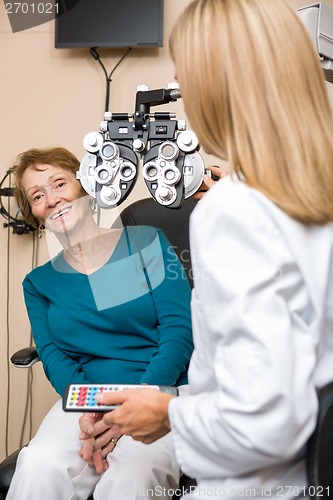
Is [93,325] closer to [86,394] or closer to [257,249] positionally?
[86,394]

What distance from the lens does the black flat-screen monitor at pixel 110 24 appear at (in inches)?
93.8

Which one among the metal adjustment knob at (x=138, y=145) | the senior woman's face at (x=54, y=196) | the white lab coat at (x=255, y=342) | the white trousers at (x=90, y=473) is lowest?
the white trousers at (x=90, y=473)

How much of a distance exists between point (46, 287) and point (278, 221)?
40.4 inches

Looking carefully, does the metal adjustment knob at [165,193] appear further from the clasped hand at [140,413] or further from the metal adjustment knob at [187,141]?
the clasped hand at [140,413]

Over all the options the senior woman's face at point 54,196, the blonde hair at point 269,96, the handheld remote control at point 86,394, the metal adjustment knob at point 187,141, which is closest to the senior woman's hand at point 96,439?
the handheld remote control at point 86,394

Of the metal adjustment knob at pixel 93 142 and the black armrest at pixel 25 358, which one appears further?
the black armrest at pixel 25 358

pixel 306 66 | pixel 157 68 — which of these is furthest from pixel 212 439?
pixel 157 68

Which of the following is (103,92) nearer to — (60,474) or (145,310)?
(145,310)

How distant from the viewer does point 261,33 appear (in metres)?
0.83

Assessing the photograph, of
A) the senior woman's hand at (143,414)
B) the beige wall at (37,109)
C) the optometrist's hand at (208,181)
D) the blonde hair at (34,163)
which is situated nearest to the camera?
the senior woman's hand at (143,414)

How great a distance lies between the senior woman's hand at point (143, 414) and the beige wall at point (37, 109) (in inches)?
62.7

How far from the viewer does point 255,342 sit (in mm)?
752

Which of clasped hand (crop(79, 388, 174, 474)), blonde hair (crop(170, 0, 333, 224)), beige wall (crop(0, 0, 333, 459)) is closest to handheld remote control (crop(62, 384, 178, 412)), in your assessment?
clasped hand (crop(79, 388, 174, 474))

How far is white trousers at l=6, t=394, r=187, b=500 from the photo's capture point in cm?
130
